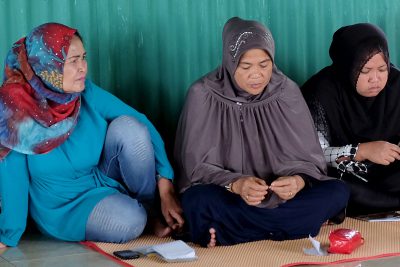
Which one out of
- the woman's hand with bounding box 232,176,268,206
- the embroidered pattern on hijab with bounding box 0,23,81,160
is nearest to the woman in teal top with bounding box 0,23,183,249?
the embroidered pattern on hijab with bounding box 0,23,81,160

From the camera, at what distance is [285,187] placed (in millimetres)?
3207

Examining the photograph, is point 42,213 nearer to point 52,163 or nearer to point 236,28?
point 52,163

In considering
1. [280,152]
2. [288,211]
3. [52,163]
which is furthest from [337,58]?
[52,163]

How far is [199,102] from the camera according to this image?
138 inches

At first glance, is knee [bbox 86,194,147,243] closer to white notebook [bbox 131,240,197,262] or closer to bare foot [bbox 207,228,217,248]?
white notebook [bbox 131,240,197,262]

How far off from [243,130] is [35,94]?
2.76 feet

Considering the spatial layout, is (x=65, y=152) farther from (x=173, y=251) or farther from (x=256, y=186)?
(x=256, y=186)

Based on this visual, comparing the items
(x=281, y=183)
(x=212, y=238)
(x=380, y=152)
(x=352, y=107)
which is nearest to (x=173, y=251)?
(x=212, y=238)

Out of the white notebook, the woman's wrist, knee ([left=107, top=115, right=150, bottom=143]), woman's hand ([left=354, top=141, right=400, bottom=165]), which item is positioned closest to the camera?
the white notebook

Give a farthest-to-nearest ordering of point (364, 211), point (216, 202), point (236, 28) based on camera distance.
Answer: point (364, 211), point (236, 28), point (216, 202)

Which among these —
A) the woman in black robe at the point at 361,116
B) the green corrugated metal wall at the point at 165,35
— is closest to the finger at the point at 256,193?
the woman in black robe at the point at 361,116

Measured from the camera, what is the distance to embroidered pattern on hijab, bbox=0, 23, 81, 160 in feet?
10.6

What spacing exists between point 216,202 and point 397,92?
3.71ft

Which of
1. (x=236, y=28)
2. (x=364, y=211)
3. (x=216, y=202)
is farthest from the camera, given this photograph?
(x=364, y=211)
